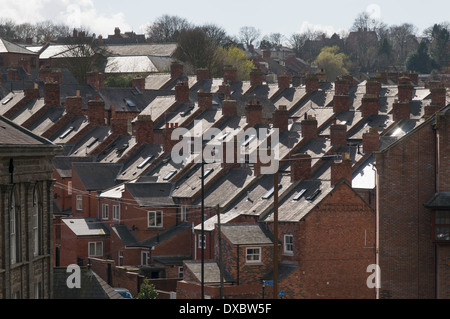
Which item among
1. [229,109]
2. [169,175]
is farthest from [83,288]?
[229,109]

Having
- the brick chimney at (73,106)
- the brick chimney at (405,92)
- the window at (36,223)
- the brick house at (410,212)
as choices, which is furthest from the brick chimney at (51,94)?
the window at (36,223)

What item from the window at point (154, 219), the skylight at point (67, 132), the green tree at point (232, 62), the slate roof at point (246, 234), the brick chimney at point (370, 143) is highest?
A: the green tree at point (232, 62)

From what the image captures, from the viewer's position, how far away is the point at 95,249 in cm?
6372

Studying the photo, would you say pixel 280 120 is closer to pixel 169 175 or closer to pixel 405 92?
pixel 169 175

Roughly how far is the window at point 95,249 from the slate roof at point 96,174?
5736 mm

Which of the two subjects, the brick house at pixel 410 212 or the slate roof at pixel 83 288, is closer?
the slate roof at pixel 83 288

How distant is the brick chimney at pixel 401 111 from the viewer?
73.7 meters

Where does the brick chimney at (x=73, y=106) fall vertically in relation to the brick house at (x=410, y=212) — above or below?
above

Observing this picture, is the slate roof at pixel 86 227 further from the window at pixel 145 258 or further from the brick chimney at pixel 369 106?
the brick chimney at pixel 369 106

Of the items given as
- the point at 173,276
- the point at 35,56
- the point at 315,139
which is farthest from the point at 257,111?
the point at 35,56

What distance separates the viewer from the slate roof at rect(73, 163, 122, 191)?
69.1 metres

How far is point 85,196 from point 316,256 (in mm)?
21684

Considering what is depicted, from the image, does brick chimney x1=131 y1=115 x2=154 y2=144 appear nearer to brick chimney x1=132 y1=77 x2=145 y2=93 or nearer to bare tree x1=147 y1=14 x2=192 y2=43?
brick chimney x1=132 y1=77 x2=145 y2=93

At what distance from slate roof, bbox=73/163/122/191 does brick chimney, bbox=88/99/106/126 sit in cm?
1153
